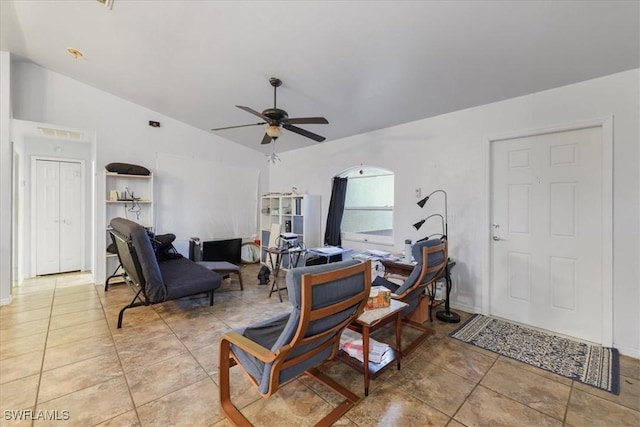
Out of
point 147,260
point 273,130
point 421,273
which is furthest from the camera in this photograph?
point 273,130

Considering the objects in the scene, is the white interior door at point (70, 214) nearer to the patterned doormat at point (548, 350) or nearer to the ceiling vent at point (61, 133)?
the ceiling vent at point (61, 133)

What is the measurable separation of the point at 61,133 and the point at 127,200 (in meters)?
1.47

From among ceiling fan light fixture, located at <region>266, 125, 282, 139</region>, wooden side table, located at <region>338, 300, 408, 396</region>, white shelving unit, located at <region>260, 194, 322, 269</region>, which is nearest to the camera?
wooden side table, located at <region>338, 300, 408, 396</region>

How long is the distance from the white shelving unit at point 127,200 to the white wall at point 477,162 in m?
3.16

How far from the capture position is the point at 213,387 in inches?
76.5

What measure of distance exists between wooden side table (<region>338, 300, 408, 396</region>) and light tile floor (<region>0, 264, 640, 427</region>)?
0.21 feet

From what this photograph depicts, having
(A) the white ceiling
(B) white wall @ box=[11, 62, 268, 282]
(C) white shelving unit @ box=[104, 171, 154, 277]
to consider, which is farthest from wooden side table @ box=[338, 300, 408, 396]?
A: (B) white wall @ box=[11, 62, 268, 282]

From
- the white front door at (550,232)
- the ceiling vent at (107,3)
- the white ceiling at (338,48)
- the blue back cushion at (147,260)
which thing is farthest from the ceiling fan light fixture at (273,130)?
the white front door at (550,232)

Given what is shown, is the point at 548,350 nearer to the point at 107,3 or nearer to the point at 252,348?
the point at 252,348

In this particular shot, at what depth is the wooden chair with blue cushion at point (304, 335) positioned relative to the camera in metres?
1.34

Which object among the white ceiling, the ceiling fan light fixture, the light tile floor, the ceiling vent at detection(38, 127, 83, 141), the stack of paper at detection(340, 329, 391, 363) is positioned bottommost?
the light tile floor

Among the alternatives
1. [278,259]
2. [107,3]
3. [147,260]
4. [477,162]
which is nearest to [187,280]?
[147,260]

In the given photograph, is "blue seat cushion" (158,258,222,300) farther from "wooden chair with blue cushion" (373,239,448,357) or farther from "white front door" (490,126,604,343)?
"white front door" (490,126,604,343)

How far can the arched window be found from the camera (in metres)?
4.36
